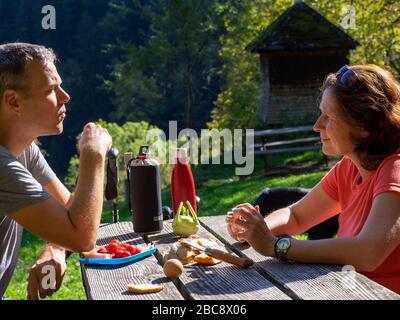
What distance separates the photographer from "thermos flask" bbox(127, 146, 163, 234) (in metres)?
2.79

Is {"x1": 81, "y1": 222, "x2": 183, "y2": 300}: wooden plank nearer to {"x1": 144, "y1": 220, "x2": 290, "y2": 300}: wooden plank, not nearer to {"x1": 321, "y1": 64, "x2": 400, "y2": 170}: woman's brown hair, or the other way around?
{"x1": 144, "y1": 220, "x2": 290, "y2": 300}: wooden plank

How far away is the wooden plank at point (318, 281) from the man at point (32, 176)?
61cm

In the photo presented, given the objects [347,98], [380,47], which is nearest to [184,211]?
[347,98]

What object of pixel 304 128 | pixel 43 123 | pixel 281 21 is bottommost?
pixel 304 128

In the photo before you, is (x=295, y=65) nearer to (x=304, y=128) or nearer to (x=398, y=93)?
(x=304, y=128)

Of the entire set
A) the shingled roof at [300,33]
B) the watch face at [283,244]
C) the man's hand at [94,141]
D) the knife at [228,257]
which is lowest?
the knife at [228,257]

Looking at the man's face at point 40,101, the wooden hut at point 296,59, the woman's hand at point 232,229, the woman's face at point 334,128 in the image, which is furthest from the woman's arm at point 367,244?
the wooden hut at point 296,59

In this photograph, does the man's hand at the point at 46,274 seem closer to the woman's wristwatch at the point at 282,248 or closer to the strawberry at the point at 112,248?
the strawberry at the point at 112,248

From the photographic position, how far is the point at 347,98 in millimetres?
2410

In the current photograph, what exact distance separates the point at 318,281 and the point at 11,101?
1.24 m

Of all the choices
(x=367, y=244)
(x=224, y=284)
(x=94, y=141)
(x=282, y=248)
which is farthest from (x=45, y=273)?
(x=367, y=244)

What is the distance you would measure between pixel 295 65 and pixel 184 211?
20834 millimetres

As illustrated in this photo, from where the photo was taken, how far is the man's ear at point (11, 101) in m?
2.43

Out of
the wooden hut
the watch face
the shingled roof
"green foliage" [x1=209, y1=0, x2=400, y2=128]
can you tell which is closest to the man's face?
the watch face
